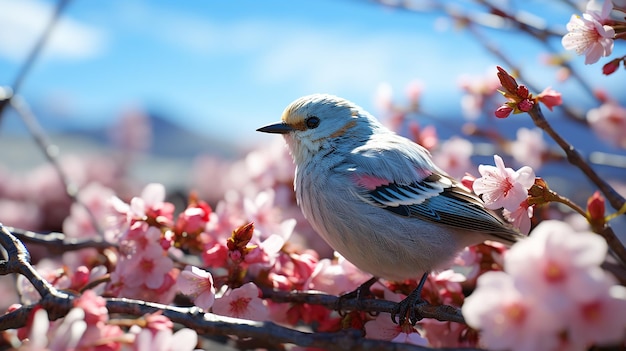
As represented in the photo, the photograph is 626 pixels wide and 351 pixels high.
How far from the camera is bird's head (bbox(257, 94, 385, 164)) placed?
1677mm

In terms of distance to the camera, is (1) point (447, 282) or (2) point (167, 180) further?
A: (2) point (167, 180)

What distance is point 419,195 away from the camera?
1.48 metres

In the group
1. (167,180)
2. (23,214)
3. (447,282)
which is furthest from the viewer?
(167,180)

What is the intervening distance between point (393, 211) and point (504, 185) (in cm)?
38

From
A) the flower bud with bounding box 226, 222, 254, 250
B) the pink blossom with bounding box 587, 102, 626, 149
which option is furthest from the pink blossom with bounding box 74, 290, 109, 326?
the pink blossom with bounding box 587, 102, 626, 149

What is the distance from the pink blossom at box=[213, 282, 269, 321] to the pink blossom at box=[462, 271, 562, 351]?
590 millimetres

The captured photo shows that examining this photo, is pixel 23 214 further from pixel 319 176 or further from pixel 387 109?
pixel 319 176

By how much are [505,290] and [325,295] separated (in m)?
0.65

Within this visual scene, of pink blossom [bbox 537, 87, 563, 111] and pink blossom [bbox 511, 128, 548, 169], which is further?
pink blossom [bbox 511, 128, 548, 169]

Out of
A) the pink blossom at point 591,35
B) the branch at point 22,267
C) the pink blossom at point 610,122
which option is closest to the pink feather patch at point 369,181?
the pink blossom at point 591,35

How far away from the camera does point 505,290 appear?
0.72m

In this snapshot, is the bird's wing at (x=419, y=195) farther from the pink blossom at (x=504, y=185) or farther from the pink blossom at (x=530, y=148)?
the pink blossom at (x=530, y=148)

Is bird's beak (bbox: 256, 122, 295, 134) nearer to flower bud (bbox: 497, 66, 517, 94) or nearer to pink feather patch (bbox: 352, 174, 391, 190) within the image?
pink feather patch (bbox: 352, 174, 391, 190)

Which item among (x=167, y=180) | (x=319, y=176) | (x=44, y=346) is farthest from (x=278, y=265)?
(x=167, y=180)
